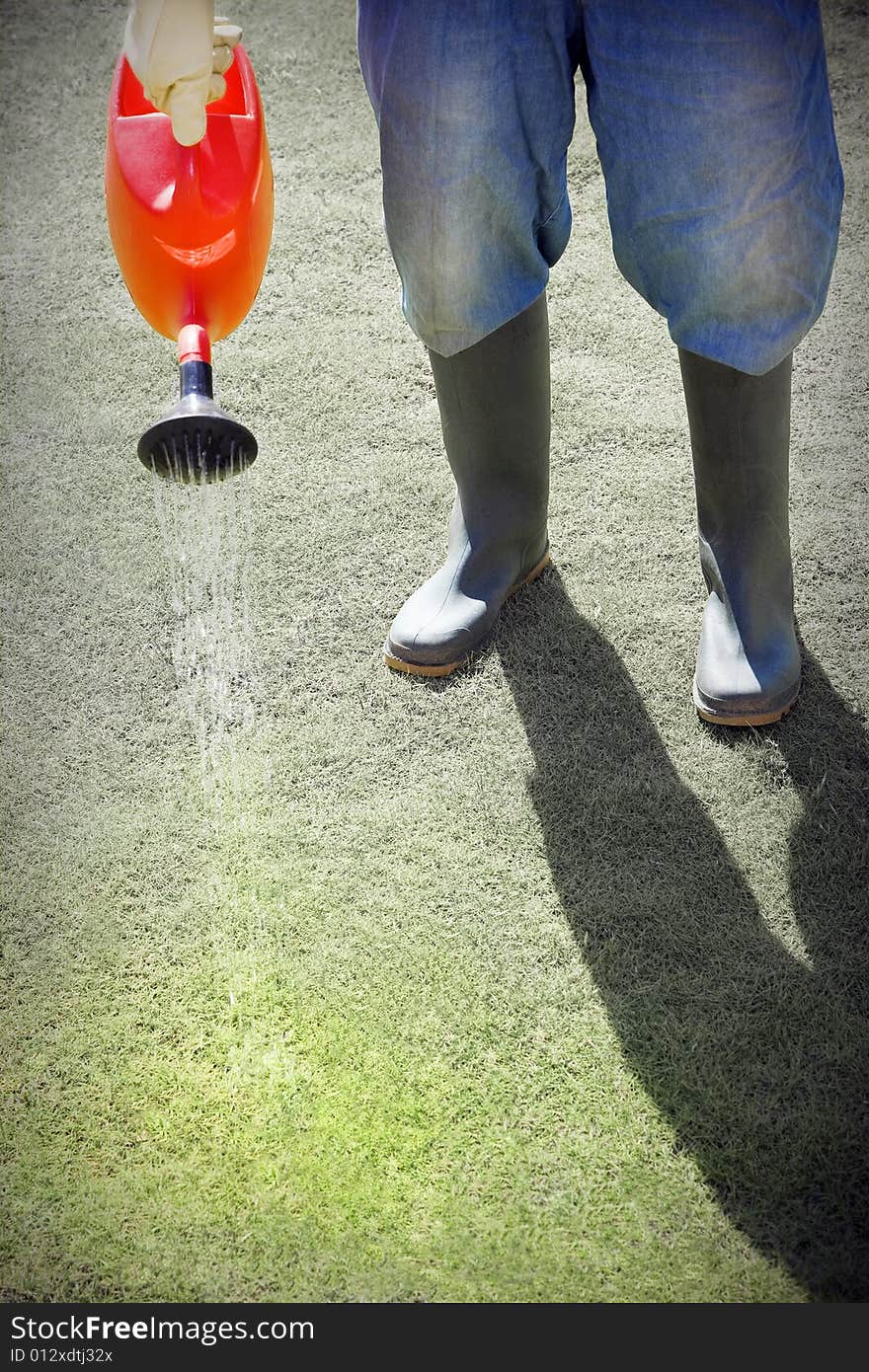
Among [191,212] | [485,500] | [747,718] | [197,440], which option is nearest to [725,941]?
[747,718]

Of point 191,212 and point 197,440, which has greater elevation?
point 191,212

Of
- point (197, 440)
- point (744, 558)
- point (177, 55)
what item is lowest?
point (744, 558)

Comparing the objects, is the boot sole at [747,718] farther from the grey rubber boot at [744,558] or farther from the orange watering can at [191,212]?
the orange watering can at [191,212]

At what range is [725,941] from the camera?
1.48m

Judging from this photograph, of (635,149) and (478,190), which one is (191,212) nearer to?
(478,190)

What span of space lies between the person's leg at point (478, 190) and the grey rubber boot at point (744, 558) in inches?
8.7

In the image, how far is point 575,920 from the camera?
151cm

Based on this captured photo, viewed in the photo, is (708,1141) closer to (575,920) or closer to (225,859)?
(575,920)

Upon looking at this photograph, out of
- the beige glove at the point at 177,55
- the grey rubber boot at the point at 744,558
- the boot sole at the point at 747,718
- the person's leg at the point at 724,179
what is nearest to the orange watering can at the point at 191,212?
the beige glove at the point at 177,55

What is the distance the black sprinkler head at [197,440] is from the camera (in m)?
1.29

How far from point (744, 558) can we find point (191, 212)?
2.68ft

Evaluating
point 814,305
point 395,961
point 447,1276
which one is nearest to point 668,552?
point 814,305

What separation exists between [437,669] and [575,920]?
442 millimetres

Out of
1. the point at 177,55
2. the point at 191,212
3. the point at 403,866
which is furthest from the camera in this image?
the point at 403,866
